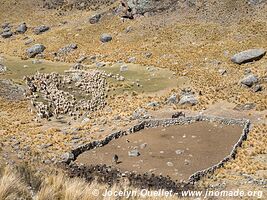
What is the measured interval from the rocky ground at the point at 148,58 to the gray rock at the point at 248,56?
126 millimetres

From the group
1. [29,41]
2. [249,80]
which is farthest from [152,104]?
[29,41]

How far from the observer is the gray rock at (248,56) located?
51912mm

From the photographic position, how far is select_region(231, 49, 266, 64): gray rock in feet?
170

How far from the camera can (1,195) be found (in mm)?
9094

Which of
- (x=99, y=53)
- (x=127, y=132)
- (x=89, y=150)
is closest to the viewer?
(x=89, y=150)

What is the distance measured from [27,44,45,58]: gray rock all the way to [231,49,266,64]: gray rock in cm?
3326

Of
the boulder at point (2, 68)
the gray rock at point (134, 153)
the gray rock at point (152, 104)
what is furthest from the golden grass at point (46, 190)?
the boulder at point (2, 68)

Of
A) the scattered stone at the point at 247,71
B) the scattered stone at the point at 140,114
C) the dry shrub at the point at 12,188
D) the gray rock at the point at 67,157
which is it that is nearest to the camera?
the dry shrub at the point at 12,188

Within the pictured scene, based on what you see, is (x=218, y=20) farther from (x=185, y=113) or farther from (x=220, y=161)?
(x=220, y=161)

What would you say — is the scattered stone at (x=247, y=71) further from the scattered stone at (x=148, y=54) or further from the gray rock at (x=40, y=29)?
the gray rock at (x=40, y=29)

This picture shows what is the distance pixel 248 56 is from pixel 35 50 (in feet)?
116

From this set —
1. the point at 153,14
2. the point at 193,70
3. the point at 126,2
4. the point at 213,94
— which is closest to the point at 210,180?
the point at 213,94

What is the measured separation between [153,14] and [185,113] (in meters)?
38.1

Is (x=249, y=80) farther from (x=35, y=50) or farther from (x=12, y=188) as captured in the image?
(x=12, y=188)
